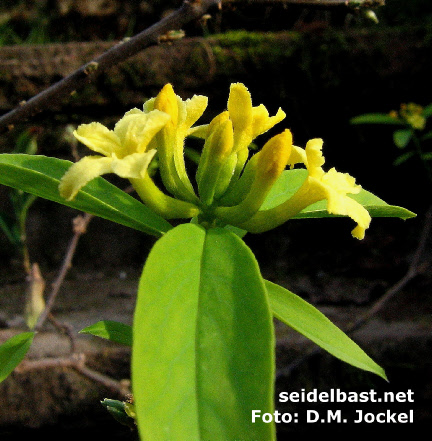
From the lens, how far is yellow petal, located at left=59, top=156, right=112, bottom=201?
1.41ft

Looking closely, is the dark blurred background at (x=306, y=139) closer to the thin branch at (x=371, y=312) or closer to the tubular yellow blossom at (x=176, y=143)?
the thin branch at (x=371, y=312)

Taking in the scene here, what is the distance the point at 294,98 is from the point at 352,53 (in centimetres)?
29

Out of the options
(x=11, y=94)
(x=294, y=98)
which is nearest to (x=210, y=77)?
(x=294, y=98)

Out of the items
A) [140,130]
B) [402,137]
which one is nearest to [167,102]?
[140,130]

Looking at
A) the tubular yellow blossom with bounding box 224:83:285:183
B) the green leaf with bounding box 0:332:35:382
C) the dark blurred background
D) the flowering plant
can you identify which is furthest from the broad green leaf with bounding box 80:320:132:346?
the dark blurred background

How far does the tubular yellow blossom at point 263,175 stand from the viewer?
49 centimetres

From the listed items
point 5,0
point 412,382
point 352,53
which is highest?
point 5,0

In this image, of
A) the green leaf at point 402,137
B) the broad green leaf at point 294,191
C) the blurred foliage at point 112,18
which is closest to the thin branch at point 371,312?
the green leaf at point 402,137

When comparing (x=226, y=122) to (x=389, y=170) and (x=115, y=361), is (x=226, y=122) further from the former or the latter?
(x=389, y=170)

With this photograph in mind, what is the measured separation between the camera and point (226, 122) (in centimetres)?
50

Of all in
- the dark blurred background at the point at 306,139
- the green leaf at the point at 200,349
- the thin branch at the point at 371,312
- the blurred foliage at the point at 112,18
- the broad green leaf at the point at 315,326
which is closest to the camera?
the green leaf at the point at 200,349

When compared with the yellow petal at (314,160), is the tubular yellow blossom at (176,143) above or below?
above

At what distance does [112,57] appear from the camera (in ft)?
2.27

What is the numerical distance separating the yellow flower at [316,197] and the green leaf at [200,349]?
0.11m
